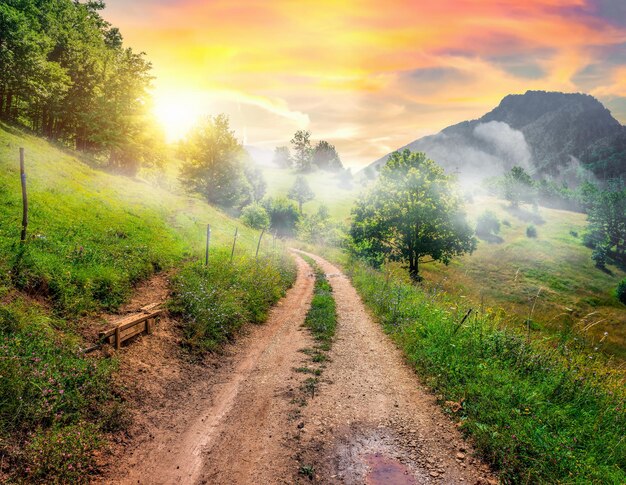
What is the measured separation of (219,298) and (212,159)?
133 feet

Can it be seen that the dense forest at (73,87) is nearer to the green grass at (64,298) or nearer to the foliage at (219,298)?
the green grass at (64,298)

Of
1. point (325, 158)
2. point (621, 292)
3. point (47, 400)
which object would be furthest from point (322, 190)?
point (47, 400)

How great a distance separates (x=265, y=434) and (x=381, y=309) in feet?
33.6

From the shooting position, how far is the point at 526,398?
267 inches

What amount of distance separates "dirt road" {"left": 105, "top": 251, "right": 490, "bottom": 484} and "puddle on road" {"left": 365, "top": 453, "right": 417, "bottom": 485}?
0.02 meters

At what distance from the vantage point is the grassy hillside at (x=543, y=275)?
1647 inches

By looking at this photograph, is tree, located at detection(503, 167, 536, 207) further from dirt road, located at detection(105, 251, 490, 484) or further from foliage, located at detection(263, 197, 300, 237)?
dirt road, located at detection(105, 251, 490, 484)

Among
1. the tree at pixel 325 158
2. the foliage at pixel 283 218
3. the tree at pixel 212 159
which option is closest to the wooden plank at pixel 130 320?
the tree at pixel 212 159

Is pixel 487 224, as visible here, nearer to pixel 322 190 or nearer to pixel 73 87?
pixel 322 190

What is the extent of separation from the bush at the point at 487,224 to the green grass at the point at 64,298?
76690 mm

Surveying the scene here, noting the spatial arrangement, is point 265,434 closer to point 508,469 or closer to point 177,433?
point 177,433

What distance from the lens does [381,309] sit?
50.8 ft

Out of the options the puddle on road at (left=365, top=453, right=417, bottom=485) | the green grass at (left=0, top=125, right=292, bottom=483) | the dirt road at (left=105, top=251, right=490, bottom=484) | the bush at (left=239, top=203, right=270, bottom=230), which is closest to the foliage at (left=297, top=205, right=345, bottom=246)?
the bush at (left=239, top=203, right=270, bottom=230)

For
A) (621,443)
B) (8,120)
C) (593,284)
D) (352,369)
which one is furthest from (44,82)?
(593,284)
